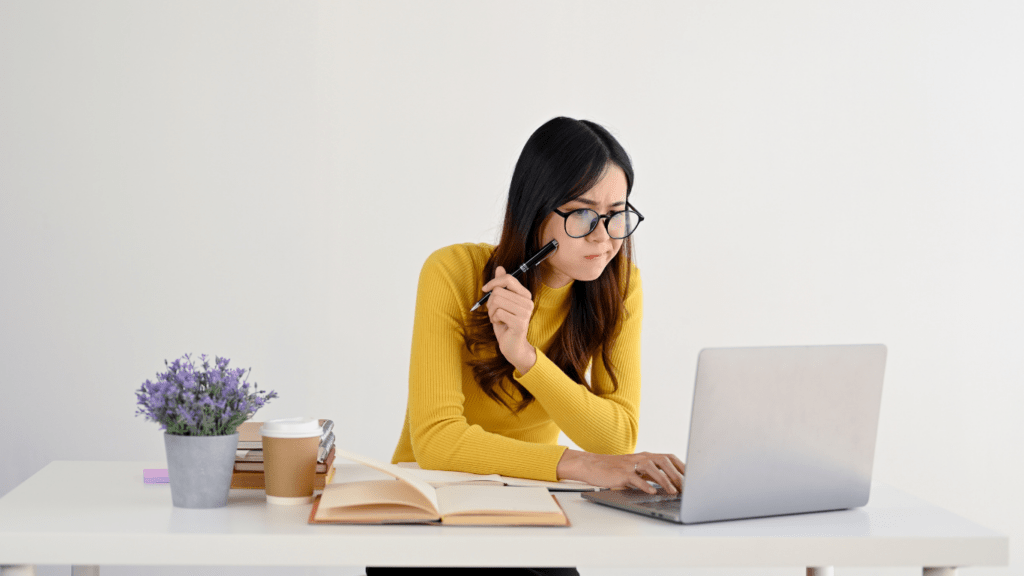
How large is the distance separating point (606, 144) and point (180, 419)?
39.0 inches

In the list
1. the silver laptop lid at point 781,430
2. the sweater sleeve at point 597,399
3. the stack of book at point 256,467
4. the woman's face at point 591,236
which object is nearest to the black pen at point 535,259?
the woman's face at point 591,236

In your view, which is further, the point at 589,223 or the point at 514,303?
the point at 589,223

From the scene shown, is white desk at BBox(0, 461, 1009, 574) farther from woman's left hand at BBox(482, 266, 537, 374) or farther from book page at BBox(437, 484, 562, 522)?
woman's left hand at BBox(482, 266, 537, 374)

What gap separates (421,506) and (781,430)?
0.48m

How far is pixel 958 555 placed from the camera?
1.09 meters

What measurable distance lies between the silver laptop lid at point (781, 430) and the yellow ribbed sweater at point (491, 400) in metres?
0.40

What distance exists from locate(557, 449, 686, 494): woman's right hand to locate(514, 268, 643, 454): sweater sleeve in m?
0.23

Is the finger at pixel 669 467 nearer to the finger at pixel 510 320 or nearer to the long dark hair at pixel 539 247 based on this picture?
the finger at pixel 510 320

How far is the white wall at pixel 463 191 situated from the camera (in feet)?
9.45

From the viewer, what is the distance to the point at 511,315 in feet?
5.35

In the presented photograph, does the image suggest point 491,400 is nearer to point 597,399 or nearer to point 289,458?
point 597,399

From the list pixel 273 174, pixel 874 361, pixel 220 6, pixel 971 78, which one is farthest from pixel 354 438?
pixel 971 78

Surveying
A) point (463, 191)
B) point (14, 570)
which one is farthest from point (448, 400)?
point (463, 191)

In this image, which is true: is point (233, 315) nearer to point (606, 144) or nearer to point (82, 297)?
point (82, 297)
